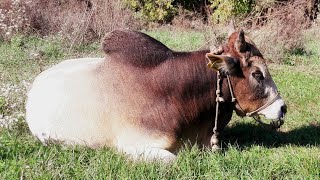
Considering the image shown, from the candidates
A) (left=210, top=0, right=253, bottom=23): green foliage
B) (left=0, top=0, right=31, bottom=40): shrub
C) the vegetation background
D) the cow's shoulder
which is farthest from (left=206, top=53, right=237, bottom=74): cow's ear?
(left=210, top=0, right=253, bottom=23): green foliage

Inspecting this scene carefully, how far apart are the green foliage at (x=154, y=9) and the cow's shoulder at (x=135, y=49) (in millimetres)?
12687

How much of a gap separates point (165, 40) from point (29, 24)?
3.57m

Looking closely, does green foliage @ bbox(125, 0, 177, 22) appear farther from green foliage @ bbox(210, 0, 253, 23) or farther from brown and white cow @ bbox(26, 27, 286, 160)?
brown and white cow @ bbox(26, 27, 286, 160)

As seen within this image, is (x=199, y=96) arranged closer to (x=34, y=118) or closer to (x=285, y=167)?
(x=285, y=167)

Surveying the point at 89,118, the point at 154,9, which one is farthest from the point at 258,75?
the point at 154,9

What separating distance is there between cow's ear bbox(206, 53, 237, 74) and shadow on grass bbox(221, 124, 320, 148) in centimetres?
78

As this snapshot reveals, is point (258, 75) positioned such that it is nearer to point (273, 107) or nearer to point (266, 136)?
point (273, 107)

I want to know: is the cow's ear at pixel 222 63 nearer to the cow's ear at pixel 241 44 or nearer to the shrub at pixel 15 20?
the cow's ear at pixel 241 44

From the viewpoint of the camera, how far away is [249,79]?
429 centimetres

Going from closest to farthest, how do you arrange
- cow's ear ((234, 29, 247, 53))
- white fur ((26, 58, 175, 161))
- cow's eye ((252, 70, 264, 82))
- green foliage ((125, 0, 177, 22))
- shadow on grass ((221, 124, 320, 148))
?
white fur ((26, 58, 175, 161)) < cow's ear ((234, 29, 247, 53)) < cow's eye ((252, 70, 264, 82)) < shadow on grass ((221, 124, 320, 148)) < green foliage ((125, 0, 177, 22))

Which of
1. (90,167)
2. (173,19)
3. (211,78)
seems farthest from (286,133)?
(173,19)

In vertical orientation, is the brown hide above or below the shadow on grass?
above

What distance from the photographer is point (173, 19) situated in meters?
17.4

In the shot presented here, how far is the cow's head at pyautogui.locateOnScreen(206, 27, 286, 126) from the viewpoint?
4242mm
